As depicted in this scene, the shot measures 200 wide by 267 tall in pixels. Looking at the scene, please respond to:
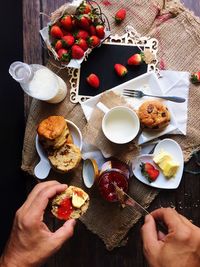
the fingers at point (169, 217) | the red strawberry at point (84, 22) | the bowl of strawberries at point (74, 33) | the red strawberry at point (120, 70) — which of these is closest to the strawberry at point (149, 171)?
the fingers at point (169, 217)

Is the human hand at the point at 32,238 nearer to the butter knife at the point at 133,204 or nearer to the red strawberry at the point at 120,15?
the butter knife at the point at 133,204

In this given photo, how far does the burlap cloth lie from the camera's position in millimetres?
1669

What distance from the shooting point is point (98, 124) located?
1.67 meters

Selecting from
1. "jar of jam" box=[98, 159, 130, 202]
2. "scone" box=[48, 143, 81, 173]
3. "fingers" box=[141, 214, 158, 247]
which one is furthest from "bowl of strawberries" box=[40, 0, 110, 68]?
"fingers" box=[141, 214, 158, 247]

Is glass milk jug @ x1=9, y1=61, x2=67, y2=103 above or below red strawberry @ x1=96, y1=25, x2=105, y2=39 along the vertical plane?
below

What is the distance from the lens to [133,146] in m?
1.65

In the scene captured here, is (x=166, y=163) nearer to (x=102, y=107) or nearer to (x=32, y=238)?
(x=102, y=107)

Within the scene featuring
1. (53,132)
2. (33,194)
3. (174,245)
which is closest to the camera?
(174,245)

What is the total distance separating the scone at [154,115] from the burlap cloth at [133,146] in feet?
0.33

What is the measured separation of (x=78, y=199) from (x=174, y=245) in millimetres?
374

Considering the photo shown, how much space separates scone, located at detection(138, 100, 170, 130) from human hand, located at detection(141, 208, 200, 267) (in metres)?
0.38

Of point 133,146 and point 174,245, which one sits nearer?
point 174,245

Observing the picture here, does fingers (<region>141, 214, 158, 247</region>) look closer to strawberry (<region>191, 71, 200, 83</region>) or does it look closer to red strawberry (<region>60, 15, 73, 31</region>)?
strawberry (<region>191, 71, 200, 83</region>)

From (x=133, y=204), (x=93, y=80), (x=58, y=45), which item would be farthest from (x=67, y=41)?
(x=133, y=204)
